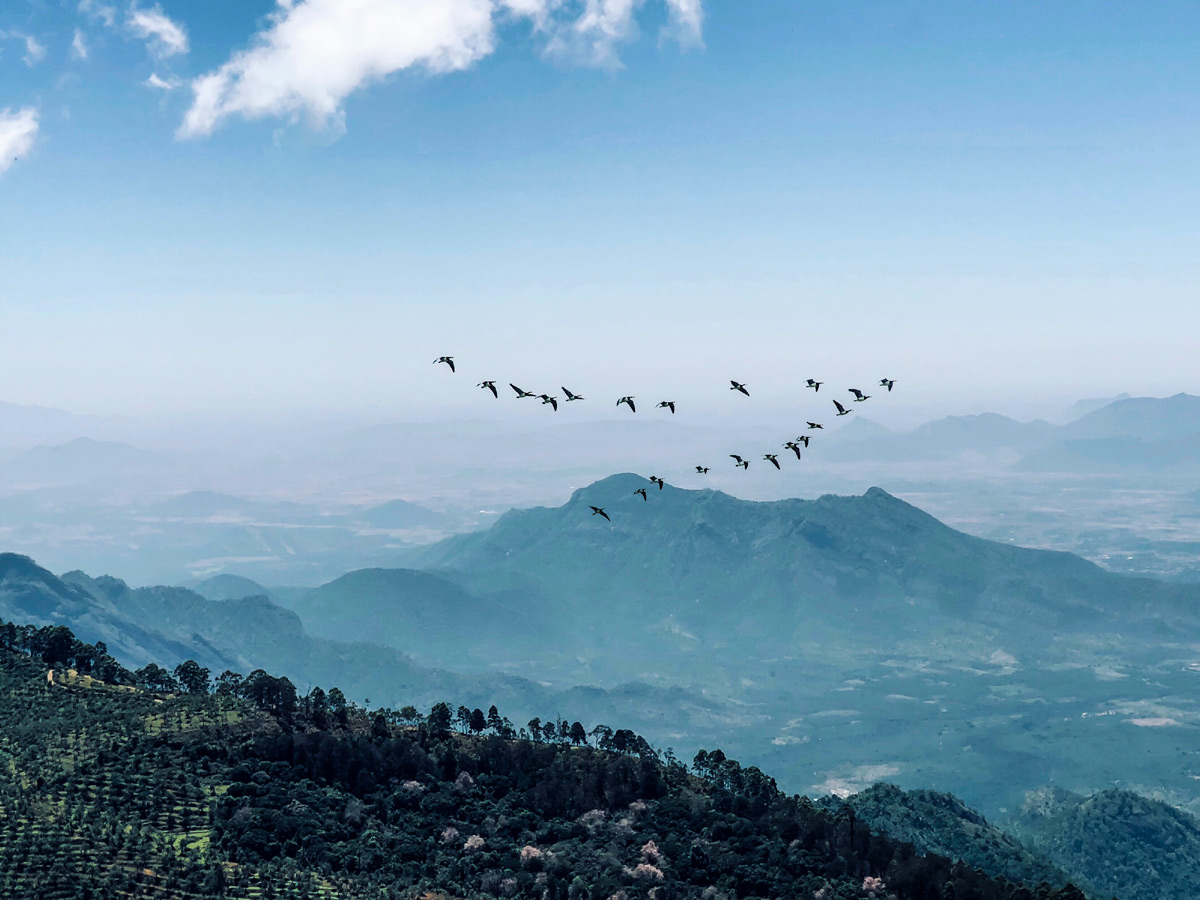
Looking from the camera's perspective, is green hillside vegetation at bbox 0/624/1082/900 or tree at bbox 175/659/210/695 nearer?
green hillside vegetation at bbox 0/624/1082/900

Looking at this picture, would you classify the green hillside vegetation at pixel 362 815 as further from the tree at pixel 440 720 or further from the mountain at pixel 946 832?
the mountain at pixel 946 832

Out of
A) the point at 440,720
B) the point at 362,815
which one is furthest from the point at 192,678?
the point at 362,815

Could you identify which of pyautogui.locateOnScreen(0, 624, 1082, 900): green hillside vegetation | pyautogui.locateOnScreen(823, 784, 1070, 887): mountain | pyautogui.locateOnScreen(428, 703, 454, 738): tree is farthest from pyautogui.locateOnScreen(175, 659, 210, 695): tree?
pyautogui.locateOnScreen(823, 784, 1070, 887): mountain

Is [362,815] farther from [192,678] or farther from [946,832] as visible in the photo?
[946,832]

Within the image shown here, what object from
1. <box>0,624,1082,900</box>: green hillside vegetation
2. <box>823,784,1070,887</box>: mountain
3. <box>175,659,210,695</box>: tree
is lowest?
<box>823,784,1070,887</box>: mountain

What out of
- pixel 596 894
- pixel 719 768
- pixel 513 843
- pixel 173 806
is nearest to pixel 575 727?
pixel 719 768

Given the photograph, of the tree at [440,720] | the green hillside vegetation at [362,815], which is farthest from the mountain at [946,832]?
the tree at [440,720]

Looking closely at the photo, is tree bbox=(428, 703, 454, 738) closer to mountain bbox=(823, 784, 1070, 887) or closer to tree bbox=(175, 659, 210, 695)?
tree bbox=(175, 659, 210, 695)
